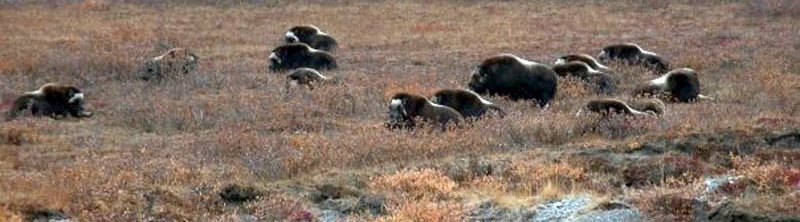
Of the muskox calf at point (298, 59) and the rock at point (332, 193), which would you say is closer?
the rock at point (332, 193)

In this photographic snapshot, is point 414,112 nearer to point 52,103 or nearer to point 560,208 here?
point 560,208

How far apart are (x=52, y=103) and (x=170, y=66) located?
4730mm

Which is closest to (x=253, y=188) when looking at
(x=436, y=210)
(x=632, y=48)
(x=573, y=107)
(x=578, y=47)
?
(x=436, y=210)

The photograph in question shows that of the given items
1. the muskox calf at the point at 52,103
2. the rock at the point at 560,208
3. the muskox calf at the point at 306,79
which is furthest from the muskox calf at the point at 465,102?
the muskox calf at the point at 52,103

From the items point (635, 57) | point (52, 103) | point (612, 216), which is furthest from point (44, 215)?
point (635, 57)

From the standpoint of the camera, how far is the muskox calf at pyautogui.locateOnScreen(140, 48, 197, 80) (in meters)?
23.5

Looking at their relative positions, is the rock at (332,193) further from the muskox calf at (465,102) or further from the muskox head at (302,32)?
the muskox head at (302,32)

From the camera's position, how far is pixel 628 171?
12.9 metres

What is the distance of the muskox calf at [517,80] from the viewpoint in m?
19.0

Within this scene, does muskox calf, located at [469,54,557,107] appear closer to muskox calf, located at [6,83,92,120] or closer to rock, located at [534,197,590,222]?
muskox calf, located at [6,83,92,120]

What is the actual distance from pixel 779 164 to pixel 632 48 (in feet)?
38.5

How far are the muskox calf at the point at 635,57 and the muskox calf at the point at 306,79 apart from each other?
6.05 m

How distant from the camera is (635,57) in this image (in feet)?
78.1

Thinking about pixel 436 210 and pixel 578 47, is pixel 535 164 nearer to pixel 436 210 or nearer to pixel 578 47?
pixel 436 210
